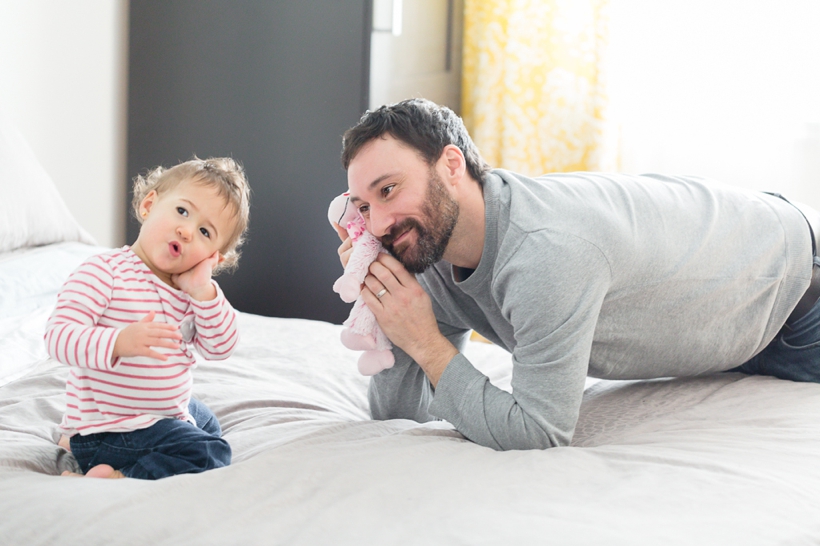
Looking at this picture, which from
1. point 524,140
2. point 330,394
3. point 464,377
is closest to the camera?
point 464,377

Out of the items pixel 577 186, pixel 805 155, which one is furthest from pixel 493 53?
pixel 577 186

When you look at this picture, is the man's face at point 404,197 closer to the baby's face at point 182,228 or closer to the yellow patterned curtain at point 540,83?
the baby's face at point 182,228

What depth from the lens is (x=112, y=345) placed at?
0.93 metres

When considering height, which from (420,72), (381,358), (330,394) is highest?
(420,72)

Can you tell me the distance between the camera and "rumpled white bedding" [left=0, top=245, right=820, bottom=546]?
74cm

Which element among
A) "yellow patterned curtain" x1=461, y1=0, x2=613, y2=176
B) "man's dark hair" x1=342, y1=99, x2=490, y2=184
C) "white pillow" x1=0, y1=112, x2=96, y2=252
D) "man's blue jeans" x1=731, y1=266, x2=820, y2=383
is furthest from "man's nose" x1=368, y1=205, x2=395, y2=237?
"yellow patterned curtain" x1=461, y1=0, x2=613, y2=176

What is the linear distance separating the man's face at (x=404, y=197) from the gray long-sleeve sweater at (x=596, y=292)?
78 millimetres

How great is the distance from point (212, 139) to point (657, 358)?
Answer: 202 centimetres

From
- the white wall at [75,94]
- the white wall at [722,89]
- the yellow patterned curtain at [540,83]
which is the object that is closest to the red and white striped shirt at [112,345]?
the white wall at [75,94]

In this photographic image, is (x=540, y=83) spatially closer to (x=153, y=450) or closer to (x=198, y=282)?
(x=198, y=282)

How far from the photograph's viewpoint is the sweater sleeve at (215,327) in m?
1.07

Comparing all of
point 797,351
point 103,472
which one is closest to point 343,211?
point 103,472

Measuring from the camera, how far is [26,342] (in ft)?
4.89

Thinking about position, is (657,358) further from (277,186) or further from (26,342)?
(277,186)
